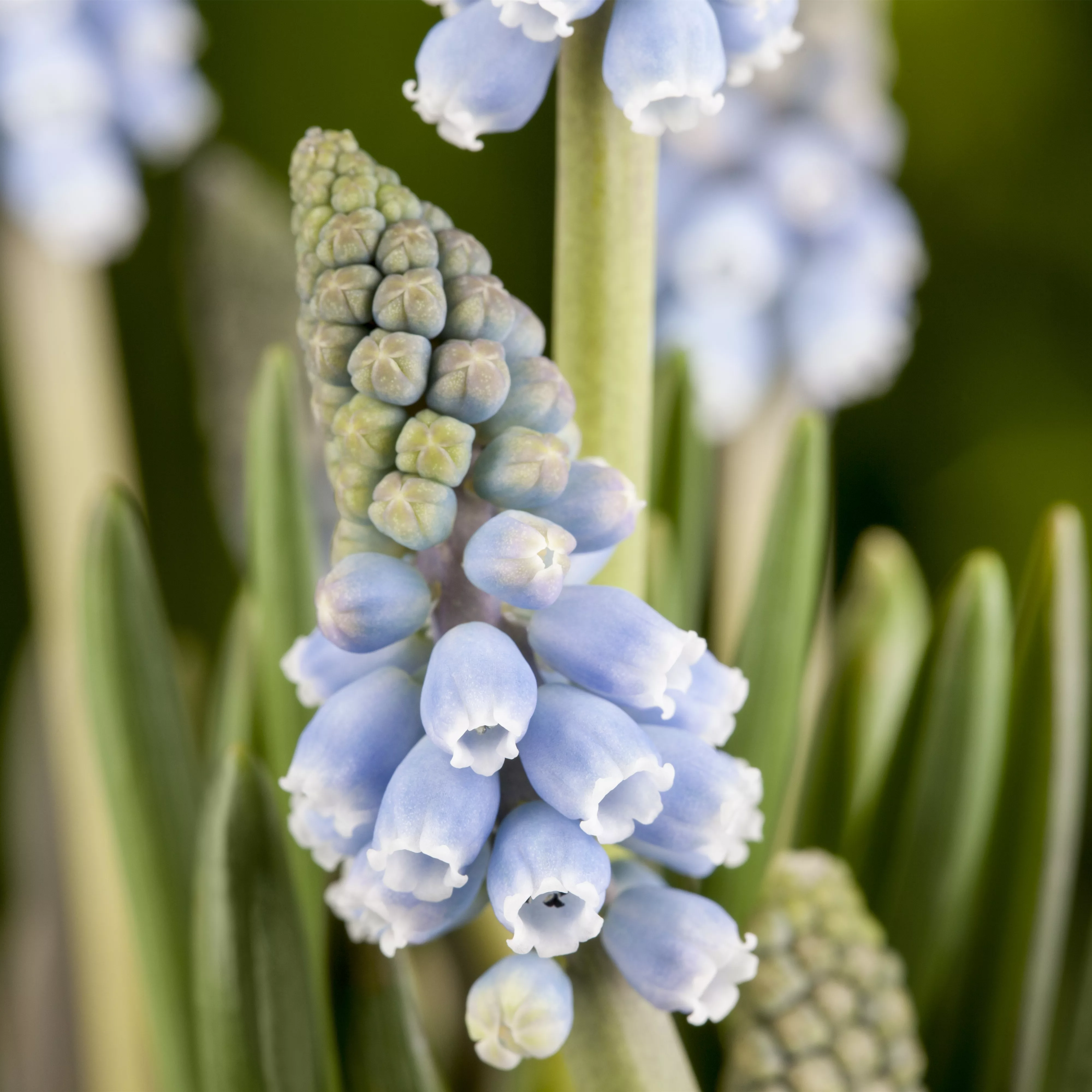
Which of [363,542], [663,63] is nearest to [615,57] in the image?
[663,63]

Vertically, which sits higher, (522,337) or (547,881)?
(522,337)

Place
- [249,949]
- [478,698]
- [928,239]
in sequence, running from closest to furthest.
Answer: [478,698] → [249,949] → [928,239]

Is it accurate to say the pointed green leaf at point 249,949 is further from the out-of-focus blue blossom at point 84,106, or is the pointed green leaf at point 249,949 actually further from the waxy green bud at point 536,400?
the out-of-focus blue blossom at point 84,106

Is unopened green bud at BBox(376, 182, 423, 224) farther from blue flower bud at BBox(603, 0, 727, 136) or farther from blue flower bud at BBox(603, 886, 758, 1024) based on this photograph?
blue flower bud at BBox(603, 886, 758, 1024)

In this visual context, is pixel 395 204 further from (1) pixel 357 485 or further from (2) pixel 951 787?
(2) pixel 951 787

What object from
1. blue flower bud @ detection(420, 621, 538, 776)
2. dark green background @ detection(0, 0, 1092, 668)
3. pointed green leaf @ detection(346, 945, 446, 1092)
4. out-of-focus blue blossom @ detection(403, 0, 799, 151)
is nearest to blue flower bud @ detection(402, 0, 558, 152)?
out-of-focus blue blossom @ detection(403, 0, 799, 151)

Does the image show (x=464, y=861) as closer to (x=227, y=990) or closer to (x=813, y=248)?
(x=227, y=990)
